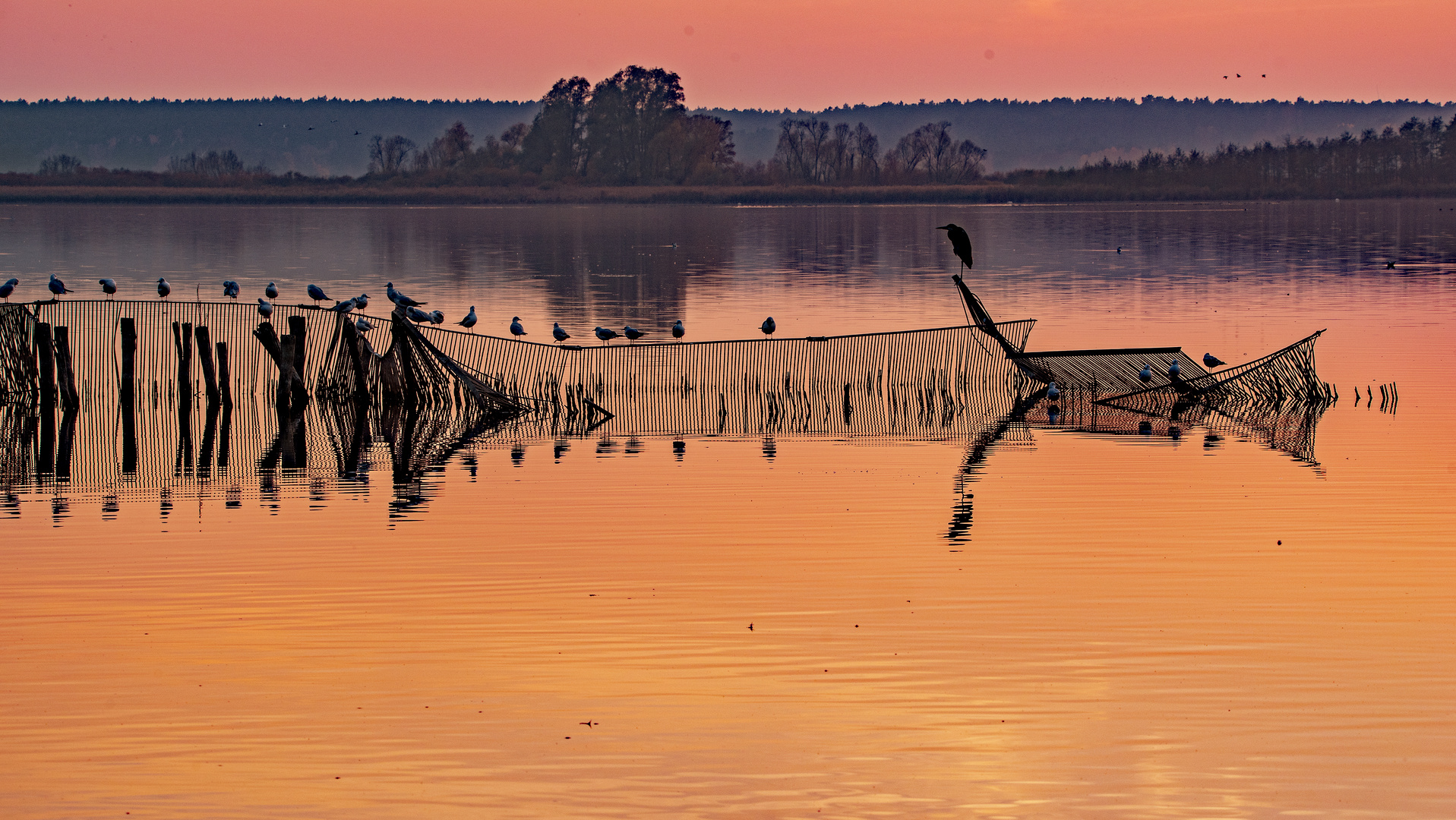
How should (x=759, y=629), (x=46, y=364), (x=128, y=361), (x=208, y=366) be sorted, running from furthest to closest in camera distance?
(x=208, y=366) < (x=128, y=361) < (x=46, y=364) < (x=759, y=629)

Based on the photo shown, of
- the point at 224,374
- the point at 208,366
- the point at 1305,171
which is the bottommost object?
the point at 224,374

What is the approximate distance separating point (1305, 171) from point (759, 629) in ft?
610

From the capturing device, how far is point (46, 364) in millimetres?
27859

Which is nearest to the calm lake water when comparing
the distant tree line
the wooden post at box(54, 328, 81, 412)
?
the wooden post at box(54, 328, 81, 412)

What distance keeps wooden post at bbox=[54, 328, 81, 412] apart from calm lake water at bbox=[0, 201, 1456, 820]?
4.84 metres

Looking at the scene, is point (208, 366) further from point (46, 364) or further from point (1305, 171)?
point (1305, 171)

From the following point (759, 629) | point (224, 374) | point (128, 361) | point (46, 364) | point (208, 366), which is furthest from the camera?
point (208, 366)

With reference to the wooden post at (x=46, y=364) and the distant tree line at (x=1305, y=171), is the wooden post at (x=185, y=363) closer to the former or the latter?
the wooden post at (x=46, y=364)

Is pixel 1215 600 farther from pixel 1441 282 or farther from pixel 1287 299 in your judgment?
pixel 1441 282

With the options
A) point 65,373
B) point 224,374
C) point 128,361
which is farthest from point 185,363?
point 65,373

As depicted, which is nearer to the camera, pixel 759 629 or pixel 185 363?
pixel 759 629

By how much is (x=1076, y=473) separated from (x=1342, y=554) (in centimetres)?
528

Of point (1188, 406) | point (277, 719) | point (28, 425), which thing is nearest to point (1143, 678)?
point (277, 719)

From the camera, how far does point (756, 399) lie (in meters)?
28.0
